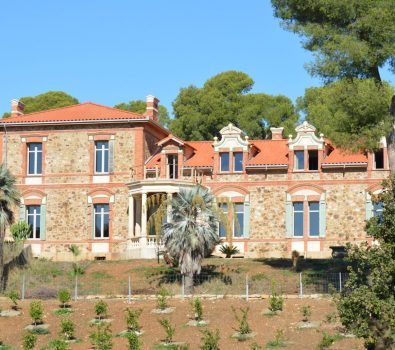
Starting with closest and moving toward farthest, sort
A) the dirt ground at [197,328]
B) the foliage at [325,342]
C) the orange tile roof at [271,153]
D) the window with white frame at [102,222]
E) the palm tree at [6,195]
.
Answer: the foliage at [325,342], the dirt ground at [197,328], the palm tree at [6,195], the orange tile roof at [271,153], the window with white frame at [102,222]

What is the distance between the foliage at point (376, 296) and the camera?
22.0 metres

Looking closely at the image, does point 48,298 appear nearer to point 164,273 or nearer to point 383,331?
point 164,273

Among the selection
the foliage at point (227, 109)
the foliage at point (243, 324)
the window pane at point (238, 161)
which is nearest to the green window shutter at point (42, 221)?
the window pane at point (238, 161)

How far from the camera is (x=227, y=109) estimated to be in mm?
70438

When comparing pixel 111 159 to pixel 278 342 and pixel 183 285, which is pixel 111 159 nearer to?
pixel 183 285

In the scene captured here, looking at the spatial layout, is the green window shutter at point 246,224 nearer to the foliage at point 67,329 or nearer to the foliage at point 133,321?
the foliage at point 133,321

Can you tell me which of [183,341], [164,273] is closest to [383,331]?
[183,341]

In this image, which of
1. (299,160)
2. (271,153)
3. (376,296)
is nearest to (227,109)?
(271,153)

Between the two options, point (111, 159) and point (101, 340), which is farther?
point (111, 159)

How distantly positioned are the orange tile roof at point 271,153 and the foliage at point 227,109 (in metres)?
15.0

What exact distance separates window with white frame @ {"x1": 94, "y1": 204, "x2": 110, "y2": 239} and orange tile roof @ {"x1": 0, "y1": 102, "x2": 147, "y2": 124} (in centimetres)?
471

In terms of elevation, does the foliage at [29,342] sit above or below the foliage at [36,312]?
below

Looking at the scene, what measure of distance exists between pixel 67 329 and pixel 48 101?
47.4 metres

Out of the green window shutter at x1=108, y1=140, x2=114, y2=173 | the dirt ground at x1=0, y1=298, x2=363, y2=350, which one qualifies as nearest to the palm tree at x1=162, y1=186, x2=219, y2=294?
the dirt ground at x1=0, y1=298, x2=363, y2=350
